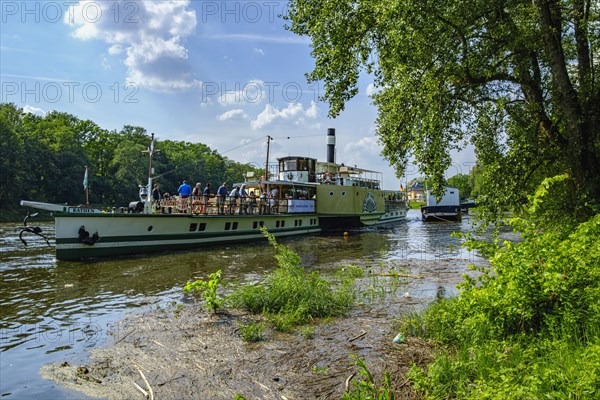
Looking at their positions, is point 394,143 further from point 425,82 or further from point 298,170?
point 298,170

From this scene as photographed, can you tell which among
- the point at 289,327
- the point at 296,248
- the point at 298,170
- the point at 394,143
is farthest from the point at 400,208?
the point at 289,327

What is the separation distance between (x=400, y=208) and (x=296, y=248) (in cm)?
2816

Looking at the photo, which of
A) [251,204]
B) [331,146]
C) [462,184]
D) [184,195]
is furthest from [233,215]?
A: [462,184]

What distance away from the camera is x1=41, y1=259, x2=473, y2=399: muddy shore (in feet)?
16.4

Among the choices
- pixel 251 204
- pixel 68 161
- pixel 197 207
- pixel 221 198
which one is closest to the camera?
pixel 197 207

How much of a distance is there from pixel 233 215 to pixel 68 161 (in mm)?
45697

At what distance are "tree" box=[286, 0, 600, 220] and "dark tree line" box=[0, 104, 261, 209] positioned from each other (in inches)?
1116

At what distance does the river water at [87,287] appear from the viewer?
6.63 m

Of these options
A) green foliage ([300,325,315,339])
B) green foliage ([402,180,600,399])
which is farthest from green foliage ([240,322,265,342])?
green foliage ([402,180,600,399])

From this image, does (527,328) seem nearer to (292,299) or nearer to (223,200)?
(292,299)

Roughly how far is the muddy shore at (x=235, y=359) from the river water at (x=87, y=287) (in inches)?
17.4

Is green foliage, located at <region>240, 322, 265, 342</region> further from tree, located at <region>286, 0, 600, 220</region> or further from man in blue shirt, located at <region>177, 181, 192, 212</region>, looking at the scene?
man in blue shirt, located at <region>177, 181, 192, 212</region>

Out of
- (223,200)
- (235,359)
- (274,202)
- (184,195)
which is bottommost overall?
(235,359)

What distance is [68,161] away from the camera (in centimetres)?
5825
